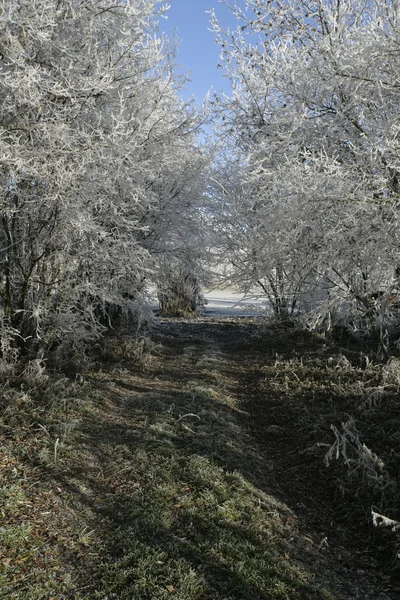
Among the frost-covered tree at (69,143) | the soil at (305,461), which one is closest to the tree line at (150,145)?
the frost-covered tree at (69,143)

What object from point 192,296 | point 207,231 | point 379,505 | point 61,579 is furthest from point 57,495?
point 192,296

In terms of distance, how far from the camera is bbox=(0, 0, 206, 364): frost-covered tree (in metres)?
4.98

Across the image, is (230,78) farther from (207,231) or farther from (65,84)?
(65,84)

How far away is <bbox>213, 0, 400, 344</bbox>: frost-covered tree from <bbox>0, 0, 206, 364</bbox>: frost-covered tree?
1.74 metres

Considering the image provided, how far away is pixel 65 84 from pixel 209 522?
4.79m

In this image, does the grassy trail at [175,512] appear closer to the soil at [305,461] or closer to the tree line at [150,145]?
the soil at [305,461]

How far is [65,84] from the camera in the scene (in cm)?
545

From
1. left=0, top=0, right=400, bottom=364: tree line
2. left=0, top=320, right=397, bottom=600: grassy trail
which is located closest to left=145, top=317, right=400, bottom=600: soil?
left=0, top=320, right=397, bottom=600: grassy trail

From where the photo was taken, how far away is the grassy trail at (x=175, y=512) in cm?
316

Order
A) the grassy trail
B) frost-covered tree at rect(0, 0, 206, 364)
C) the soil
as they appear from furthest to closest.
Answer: frost-covered tree at rect(0, 0, 206, 364)
the soil
the grassy trail

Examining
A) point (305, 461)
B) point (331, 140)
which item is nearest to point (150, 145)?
point (331, 140)

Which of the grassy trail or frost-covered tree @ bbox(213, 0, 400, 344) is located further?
frost-covered tree @ bbox(213, 0, 400, 344)

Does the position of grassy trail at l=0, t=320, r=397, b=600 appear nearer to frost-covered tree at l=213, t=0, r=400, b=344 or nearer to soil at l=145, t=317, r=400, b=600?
soil at l=145, t=317, r=400, b=600

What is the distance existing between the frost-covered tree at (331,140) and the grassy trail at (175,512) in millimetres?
2278
